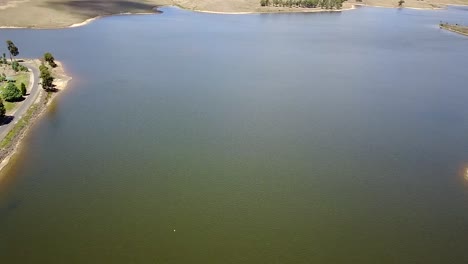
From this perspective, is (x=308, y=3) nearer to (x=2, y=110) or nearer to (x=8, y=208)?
(x=2, y=110)

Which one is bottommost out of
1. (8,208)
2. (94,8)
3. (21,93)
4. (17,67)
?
(8,208)

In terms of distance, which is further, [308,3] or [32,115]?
[308,3]

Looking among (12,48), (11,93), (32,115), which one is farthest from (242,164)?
(12,48)

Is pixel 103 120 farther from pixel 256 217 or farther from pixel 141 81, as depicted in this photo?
pixel 256 217

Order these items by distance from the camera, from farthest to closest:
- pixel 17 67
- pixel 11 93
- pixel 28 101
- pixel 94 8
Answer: pixel 94 8 → pixel 17 67 → pixel 28 101 → pixel 11 93

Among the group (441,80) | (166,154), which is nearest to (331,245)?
(166,154)

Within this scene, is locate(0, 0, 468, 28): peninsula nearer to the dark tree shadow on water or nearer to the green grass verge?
the green grass verge
